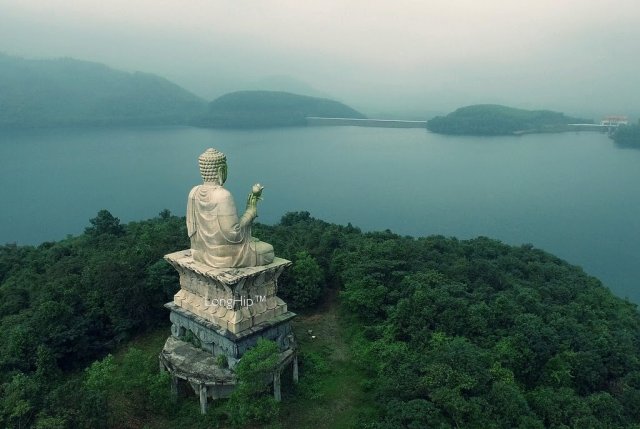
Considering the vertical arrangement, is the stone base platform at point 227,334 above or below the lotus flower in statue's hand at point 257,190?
below

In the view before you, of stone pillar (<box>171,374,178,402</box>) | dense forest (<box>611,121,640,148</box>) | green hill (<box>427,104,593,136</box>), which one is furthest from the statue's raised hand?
green hill (<box>427,104,593,136</box>)

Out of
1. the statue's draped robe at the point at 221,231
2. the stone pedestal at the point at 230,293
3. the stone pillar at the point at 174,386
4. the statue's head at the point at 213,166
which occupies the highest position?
the statue's head at the point at 213,166

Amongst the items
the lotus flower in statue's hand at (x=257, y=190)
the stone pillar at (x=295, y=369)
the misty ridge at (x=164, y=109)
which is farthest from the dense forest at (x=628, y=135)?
the lotus flower in statue's hand at (x=257, y=190)

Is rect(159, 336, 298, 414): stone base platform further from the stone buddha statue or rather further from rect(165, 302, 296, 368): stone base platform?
the stone buddha statue

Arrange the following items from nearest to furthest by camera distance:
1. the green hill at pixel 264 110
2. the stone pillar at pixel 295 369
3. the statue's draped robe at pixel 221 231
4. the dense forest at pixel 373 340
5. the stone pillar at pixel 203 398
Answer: the dense forest at pixel 373 340 → the stone pillar at pixel 203 398 → the statue's draped robe at pixel 221 231 → the stone pillar at pixel 295 369 → the green hill at pixel 264 110

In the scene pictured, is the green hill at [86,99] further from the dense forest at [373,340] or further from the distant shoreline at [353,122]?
the dense forest at [373,340]

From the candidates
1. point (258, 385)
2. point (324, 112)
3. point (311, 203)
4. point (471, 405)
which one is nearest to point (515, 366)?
point (471, 405)

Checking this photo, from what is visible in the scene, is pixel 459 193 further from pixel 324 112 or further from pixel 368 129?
pixel 324 112
